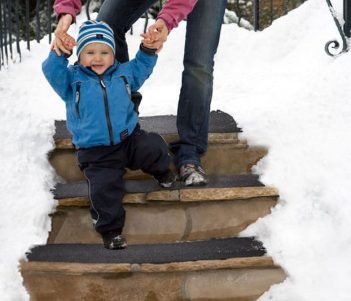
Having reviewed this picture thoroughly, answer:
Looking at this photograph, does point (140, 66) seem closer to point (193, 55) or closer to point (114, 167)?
point (193, 55)

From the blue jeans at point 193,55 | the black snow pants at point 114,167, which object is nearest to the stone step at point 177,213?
the black snow pants at point 114,167

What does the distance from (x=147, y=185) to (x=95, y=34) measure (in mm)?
811

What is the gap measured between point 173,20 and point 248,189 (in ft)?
2.98

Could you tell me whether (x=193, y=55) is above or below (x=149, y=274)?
above

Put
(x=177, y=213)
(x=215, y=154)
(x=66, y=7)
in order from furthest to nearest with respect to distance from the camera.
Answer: (x=215, y=154) < (x=177, y=213) < (x=66, y=7)

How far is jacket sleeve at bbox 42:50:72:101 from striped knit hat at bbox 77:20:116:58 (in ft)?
0.41

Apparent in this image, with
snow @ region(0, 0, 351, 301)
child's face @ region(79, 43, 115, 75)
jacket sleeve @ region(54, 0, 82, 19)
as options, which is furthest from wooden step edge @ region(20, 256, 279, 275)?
jacket sleeve @ region(54, 0, 82, 19)

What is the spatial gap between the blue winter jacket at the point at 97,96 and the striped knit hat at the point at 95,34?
0.37 feet

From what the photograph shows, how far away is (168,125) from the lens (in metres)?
3.43

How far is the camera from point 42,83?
448 centimetres

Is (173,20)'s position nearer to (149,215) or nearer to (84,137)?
(84,137)

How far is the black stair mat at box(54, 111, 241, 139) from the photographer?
3.30 m

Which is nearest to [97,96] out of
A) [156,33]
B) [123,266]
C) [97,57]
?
[97,57]

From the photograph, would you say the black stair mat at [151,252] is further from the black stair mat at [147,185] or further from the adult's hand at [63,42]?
the adult's hand at [63,42]
